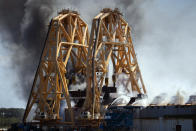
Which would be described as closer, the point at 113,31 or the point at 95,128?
the point at 95,128

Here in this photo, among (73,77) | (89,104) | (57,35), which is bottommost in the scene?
(89,104)

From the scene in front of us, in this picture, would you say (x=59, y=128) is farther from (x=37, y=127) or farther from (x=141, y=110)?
(x=141, y=110)

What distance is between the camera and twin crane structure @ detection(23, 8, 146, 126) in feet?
248

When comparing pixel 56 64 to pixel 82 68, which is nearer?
pixel 56 64

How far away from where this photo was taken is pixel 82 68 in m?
89.6

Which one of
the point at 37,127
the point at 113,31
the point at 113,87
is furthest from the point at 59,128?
the point at 113,31

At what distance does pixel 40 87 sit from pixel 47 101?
5.38 m

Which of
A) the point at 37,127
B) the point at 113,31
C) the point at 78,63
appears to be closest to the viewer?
the point at 37,127

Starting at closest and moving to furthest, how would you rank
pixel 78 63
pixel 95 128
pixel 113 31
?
pixel 95 128
pixel 113 31
pixel 78 63

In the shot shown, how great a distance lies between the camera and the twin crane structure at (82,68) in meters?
75.6

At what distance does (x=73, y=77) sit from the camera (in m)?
88.9

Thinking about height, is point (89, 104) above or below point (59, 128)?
above

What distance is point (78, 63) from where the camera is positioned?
9031 cm

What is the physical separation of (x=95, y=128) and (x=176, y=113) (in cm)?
1743
